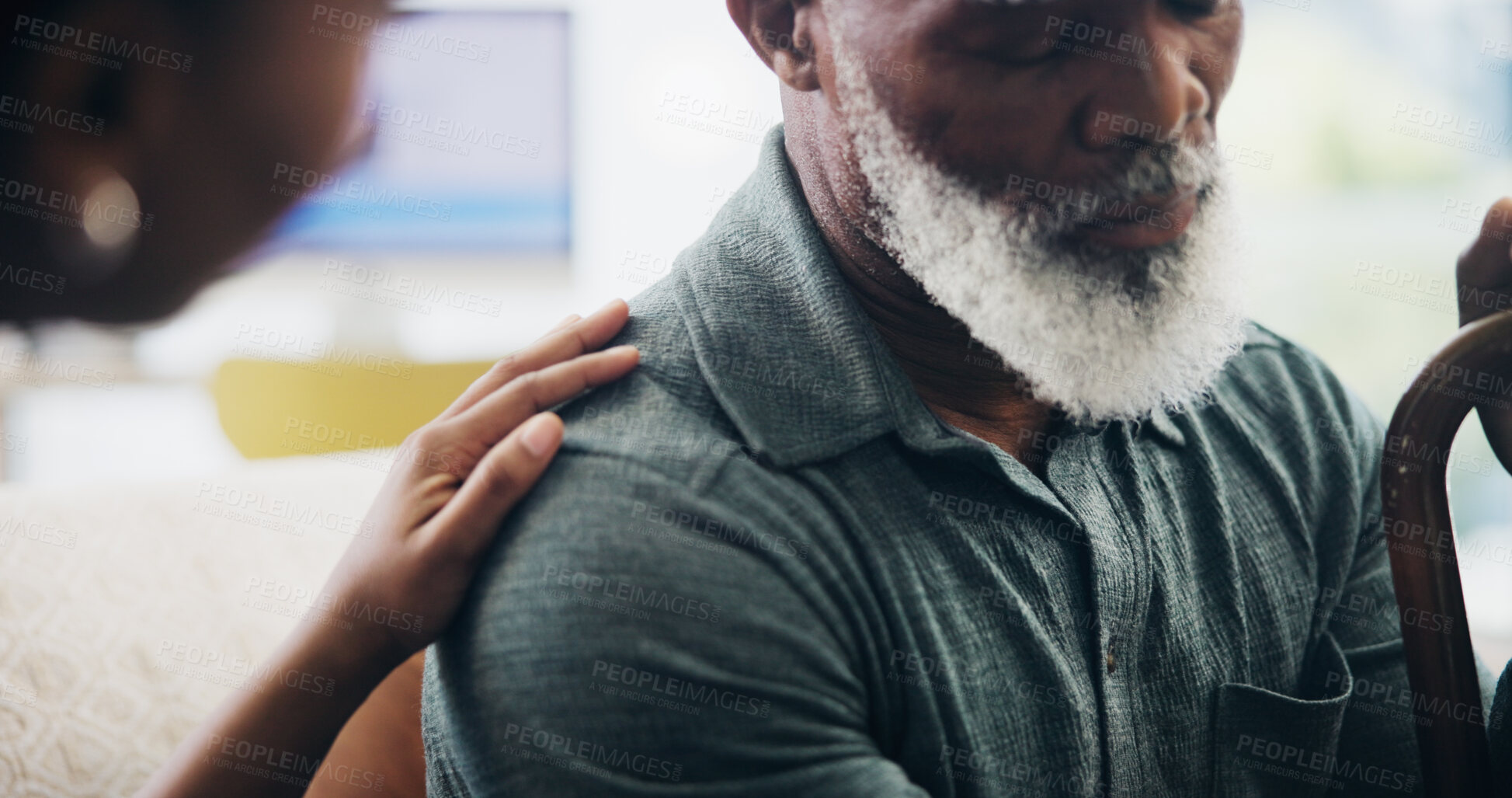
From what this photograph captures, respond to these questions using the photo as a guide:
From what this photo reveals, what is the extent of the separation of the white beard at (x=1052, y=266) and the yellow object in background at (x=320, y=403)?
2.28 m

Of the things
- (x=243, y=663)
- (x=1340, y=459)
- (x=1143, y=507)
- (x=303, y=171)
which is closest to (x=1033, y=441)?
(x=1143, y=507)

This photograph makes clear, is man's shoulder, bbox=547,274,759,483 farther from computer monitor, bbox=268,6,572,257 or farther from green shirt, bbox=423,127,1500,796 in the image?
computer monitor, bbox=268,6,572,257

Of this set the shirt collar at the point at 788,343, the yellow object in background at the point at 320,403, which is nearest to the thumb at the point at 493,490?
the shirt collar at the point at 788,343

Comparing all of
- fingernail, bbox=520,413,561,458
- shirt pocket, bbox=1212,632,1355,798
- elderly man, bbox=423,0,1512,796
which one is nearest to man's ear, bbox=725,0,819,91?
elderly man, bbox=423,0,1512,796

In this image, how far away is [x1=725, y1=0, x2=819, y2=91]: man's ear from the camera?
0.91 meters

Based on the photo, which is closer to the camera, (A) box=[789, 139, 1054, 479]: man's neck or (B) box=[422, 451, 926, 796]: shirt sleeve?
(B) box=[422, 451, 926, 796]: shirt sleeve

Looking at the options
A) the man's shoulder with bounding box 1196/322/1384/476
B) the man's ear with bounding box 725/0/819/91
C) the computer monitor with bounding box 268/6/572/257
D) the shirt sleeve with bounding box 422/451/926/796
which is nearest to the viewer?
the shirt sleeve with bounding box 422/451/926/796

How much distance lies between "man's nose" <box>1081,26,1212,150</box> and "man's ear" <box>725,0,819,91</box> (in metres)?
0.25

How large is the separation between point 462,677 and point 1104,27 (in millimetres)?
637

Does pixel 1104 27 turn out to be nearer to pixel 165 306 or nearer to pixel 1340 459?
pixel 1340 459

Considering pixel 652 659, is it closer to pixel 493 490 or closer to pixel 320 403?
pixel 493 490

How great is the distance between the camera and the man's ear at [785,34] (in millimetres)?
909

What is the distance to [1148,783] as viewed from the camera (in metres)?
0.84

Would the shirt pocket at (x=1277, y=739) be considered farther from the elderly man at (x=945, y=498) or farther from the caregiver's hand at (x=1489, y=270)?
the caregiver's hand at (x=1489, y=270)
